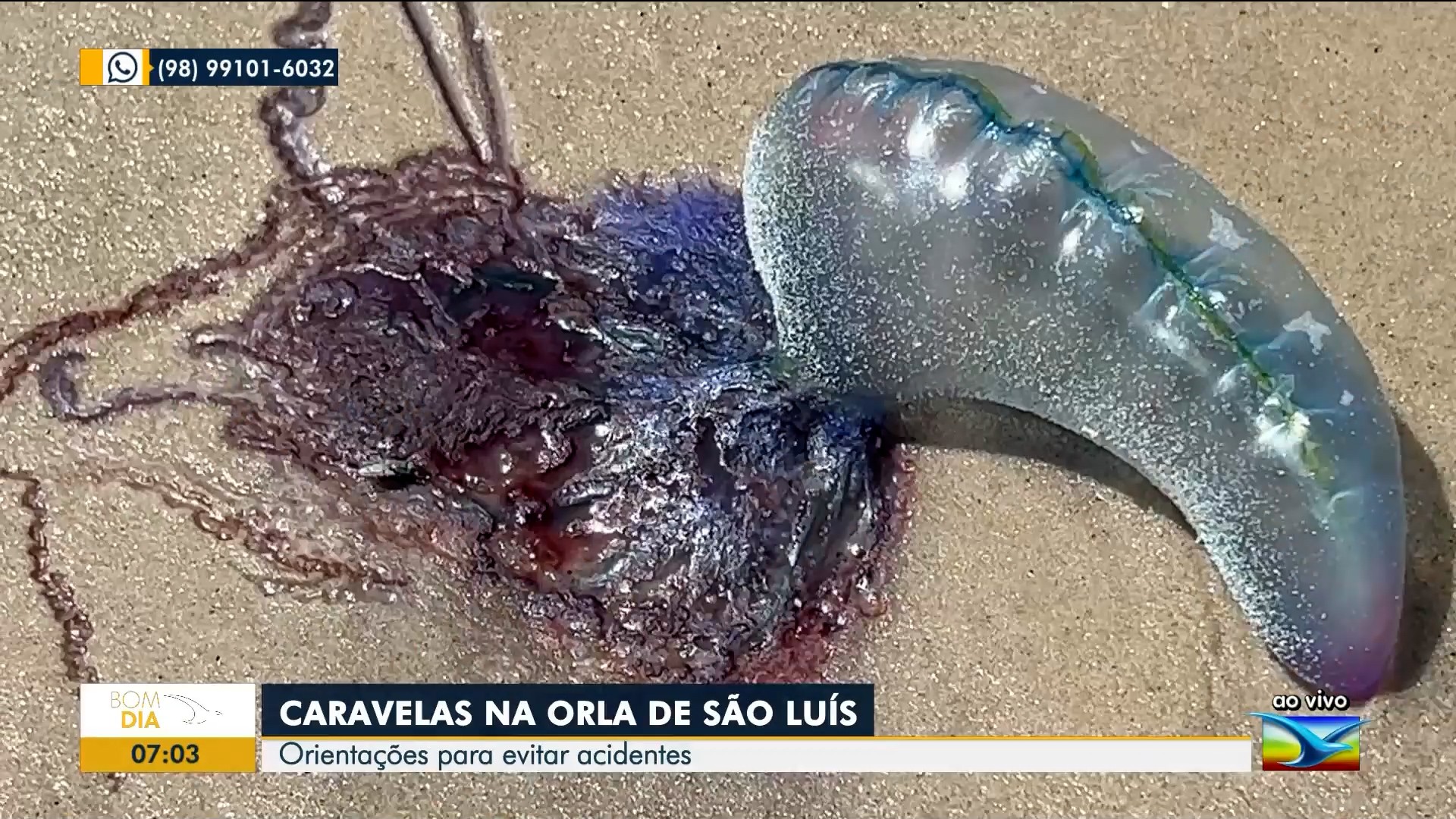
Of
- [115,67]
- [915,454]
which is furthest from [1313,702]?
[115,67]

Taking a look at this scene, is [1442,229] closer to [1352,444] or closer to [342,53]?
[1352,444]

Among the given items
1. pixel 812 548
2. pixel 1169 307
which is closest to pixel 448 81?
pixel 812 548
